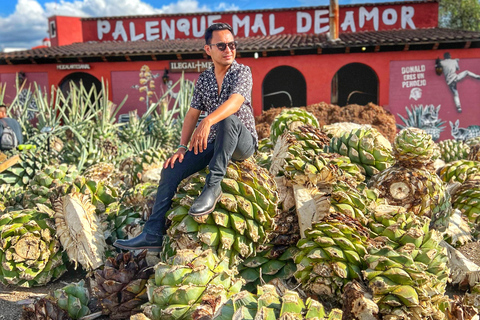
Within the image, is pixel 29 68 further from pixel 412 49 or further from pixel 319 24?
pixel 412 49

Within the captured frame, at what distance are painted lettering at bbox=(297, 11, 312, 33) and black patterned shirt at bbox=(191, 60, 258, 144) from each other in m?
15.4

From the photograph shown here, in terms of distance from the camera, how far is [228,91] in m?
2.93

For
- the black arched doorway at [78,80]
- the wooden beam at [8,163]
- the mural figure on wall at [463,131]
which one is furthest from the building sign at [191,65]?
the wooden beam at [8,163]

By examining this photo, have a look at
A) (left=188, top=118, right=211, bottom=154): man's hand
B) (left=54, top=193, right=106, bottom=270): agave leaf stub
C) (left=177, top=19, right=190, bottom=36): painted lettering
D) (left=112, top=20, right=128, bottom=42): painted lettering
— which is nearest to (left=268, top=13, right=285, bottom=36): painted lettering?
(left=177, top=19, right=190, bottom=36): painted lettering

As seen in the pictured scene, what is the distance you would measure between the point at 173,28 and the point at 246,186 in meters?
17.4

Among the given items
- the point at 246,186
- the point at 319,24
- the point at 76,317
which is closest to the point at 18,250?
the point at 76,317

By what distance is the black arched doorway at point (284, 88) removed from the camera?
14.5m

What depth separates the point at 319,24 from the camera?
17312 mm

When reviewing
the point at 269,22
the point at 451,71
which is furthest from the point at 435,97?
the point at 269,22

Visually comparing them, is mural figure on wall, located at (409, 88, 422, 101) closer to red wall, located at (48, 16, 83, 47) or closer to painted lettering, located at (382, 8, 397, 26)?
painted lettering, located at (382, 8, 397, 26)

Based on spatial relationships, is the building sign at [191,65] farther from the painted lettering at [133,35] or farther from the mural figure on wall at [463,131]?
the mural figure on wall at [463,131]

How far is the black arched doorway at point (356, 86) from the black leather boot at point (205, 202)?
12.2 meters

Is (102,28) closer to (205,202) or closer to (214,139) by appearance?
(214,139)

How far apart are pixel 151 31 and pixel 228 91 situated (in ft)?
56.7
